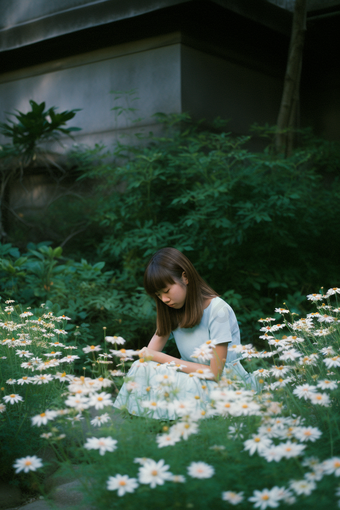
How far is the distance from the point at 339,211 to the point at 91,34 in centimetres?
383

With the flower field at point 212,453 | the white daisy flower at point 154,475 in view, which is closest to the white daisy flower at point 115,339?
the flower field at point 212,453

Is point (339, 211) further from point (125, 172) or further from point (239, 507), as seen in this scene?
point (239, 507)

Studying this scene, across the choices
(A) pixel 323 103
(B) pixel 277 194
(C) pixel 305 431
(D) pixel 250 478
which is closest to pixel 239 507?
(D) pixel 250 478

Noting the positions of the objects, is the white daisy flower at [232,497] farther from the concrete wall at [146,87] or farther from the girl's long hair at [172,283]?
the concrete wall at [146,87]

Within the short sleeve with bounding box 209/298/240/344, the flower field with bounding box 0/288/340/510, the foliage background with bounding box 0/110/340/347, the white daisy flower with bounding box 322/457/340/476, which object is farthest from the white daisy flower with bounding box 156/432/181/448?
the foliage background with bounding box 0/110/340/347

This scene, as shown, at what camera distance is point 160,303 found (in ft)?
8.14

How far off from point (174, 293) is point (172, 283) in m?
0.05

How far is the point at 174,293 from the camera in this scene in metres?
2.31

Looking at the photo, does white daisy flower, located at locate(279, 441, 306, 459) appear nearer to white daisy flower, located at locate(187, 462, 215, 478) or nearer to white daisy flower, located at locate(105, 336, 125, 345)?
white daisy flower, located at locate(187, 462, 215, 478)

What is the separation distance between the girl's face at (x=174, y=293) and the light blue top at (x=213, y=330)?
0.17 metres

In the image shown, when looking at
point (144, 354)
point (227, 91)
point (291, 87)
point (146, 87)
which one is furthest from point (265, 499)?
point (227, 91)

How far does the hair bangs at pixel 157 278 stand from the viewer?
2.28 metres

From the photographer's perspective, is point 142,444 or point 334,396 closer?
point 142,444

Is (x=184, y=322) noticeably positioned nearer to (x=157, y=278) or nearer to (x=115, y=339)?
(x=157, y=278)
